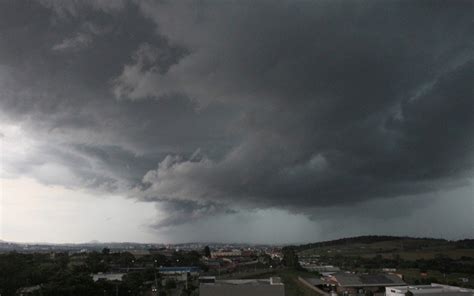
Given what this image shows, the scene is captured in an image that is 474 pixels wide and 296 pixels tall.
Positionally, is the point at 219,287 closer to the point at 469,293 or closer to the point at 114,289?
the point at 114,289

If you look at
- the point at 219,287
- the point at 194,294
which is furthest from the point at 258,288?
the point at 194,294

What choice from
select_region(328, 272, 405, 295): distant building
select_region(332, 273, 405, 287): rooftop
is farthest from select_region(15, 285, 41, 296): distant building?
select_region(332, 273, 405, 287): rooftop

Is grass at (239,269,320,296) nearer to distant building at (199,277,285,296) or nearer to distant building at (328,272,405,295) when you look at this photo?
distant building at (328,272,405,295)

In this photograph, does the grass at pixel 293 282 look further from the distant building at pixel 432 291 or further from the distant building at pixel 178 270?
the distant building at pixel 178 270

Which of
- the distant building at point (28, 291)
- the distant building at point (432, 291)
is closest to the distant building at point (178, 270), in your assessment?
the distant building at point (28, 291)

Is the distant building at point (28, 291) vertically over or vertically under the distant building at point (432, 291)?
over

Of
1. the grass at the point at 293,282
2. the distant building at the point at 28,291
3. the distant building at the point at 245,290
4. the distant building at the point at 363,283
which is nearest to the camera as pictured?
the distant building at the point at 28,291

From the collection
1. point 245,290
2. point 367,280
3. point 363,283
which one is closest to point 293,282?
point 363,283

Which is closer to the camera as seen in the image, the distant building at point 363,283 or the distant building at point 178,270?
the distant building at point 363,283
